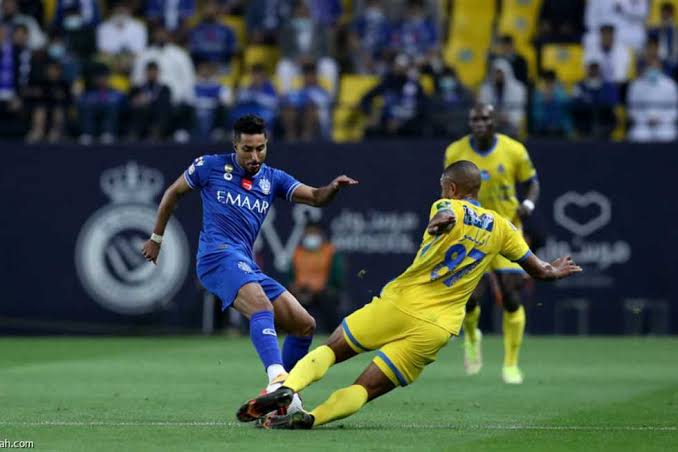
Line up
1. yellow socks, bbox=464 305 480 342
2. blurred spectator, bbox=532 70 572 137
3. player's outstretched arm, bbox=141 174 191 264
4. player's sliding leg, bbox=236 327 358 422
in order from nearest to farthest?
player's sliding leg, bbox=236 327 358 422, player's outstretched arm, bbox=141 174 191 264, yellow socks, bbox=464 305 480 342, blurred spectator, bbox=532 70 572 137

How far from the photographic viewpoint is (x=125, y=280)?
80.8ft

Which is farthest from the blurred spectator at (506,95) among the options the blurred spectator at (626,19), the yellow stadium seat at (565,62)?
the blurred spectator at (626,19)

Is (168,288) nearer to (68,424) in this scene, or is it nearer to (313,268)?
(313,268)

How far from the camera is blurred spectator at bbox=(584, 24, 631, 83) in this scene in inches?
944

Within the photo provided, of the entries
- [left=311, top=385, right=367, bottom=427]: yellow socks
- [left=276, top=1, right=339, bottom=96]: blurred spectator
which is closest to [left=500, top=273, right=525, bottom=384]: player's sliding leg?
[left=311, top=385, right=367, bottom=427]: yellow socks

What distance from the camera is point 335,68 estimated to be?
25.6 metres

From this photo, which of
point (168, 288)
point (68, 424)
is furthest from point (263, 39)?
point (68, 424)

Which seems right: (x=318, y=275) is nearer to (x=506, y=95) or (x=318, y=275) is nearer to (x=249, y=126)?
(x=506, y=95)

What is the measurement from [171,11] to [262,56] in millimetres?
1912

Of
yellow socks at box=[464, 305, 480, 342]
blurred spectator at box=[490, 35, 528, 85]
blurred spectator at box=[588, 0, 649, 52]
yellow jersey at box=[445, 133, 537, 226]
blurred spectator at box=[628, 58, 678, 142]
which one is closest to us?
yellow jersey at box=[445, 133, 537, 226]

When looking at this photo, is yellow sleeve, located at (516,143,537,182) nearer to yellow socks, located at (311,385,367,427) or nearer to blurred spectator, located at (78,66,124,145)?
yellow socks, located at (311,385,367,427)

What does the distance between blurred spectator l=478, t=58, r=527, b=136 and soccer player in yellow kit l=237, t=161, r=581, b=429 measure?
13.0 meters

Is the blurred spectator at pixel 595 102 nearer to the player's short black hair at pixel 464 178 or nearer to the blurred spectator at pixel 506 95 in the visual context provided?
the blurred spectator at pixel 506 95

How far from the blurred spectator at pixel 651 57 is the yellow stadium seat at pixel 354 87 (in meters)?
4.31
